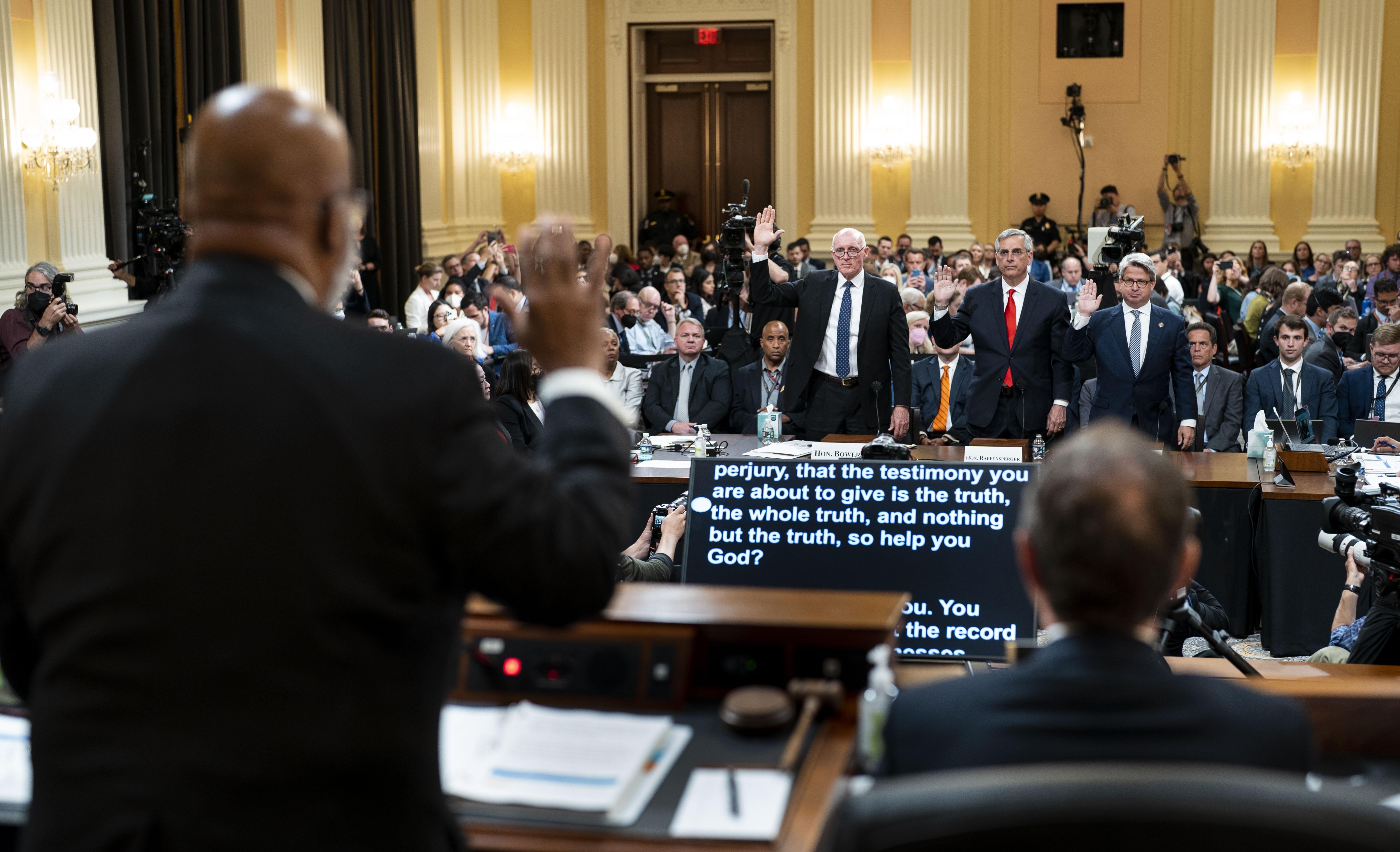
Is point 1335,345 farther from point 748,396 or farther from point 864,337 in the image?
point 748,396

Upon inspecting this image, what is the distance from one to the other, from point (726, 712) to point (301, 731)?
58 cm

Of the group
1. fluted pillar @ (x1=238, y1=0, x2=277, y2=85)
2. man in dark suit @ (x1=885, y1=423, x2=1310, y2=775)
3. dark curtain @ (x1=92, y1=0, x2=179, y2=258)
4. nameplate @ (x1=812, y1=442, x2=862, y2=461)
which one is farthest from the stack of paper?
fluted pillar @ (x1=238, y1=0, x2=277, y2=85)

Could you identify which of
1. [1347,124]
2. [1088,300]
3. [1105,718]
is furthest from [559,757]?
[1347,124]

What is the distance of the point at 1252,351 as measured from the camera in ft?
32.0

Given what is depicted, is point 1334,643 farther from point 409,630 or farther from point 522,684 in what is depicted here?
point 409,630

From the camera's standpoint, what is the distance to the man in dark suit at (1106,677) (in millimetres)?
1262

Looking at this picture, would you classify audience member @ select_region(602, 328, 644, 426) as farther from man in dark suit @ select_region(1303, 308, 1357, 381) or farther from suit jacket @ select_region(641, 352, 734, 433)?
man in dark suit @ select_region(1303, 308, 1357, 381)

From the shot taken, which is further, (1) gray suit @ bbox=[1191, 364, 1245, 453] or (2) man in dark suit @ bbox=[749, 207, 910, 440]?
(1) gray suit @ bbox=[1191, 364, 1245, 453]

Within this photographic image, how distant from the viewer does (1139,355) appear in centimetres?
641

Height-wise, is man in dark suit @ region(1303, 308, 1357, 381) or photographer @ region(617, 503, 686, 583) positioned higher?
man in dark suit @ region(1303, 308, 1357, 381)

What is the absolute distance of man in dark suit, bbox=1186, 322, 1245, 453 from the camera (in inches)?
260

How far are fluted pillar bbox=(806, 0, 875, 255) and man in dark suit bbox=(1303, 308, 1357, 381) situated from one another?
690cm

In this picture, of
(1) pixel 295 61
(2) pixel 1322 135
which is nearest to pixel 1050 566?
(1) pixel 295 61

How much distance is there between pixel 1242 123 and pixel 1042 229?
94.7 inches
